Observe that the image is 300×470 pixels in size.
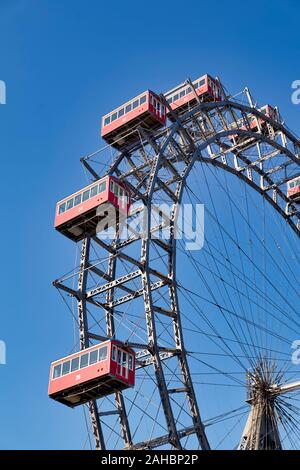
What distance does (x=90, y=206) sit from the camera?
45688 mm

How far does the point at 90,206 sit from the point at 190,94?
11479 millimetres

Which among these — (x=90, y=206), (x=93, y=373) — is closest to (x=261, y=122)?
(x=90, y=206)

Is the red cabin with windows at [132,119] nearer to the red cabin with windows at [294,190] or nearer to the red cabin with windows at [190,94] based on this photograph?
the red cabin with windows at [190,94]

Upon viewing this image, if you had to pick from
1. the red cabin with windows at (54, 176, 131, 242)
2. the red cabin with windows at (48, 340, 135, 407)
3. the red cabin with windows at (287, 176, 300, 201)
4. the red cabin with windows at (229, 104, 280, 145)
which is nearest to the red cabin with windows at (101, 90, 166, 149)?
the red cabin with windows at (54, 176, 131, 242)

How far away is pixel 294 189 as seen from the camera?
62.3 m

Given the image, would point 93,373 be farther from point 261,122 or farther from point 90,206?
point 261,122

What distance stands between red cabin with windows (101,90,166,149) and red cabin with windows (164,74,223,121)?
3455mm

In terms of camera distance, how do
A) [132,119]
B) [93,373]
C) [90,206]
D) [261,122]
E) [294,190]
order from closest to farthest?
[93,373] < [90,206] < [132,119] < [261,122] < [294,190]

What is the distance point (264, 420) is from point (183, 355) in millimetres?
4934

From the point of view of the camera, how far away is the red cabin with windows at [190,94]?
53.2 m

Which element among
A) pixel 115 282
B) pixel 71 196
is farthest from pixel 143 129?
pixel 115 282

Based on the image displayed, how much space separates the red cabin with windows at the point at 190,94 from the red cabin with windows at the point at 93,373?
17585 mm

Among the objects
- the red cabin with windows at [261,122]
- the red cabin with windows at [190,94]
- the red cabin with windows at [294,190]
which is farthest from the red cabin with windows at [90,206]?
the red cabin with windows at [294,190]
